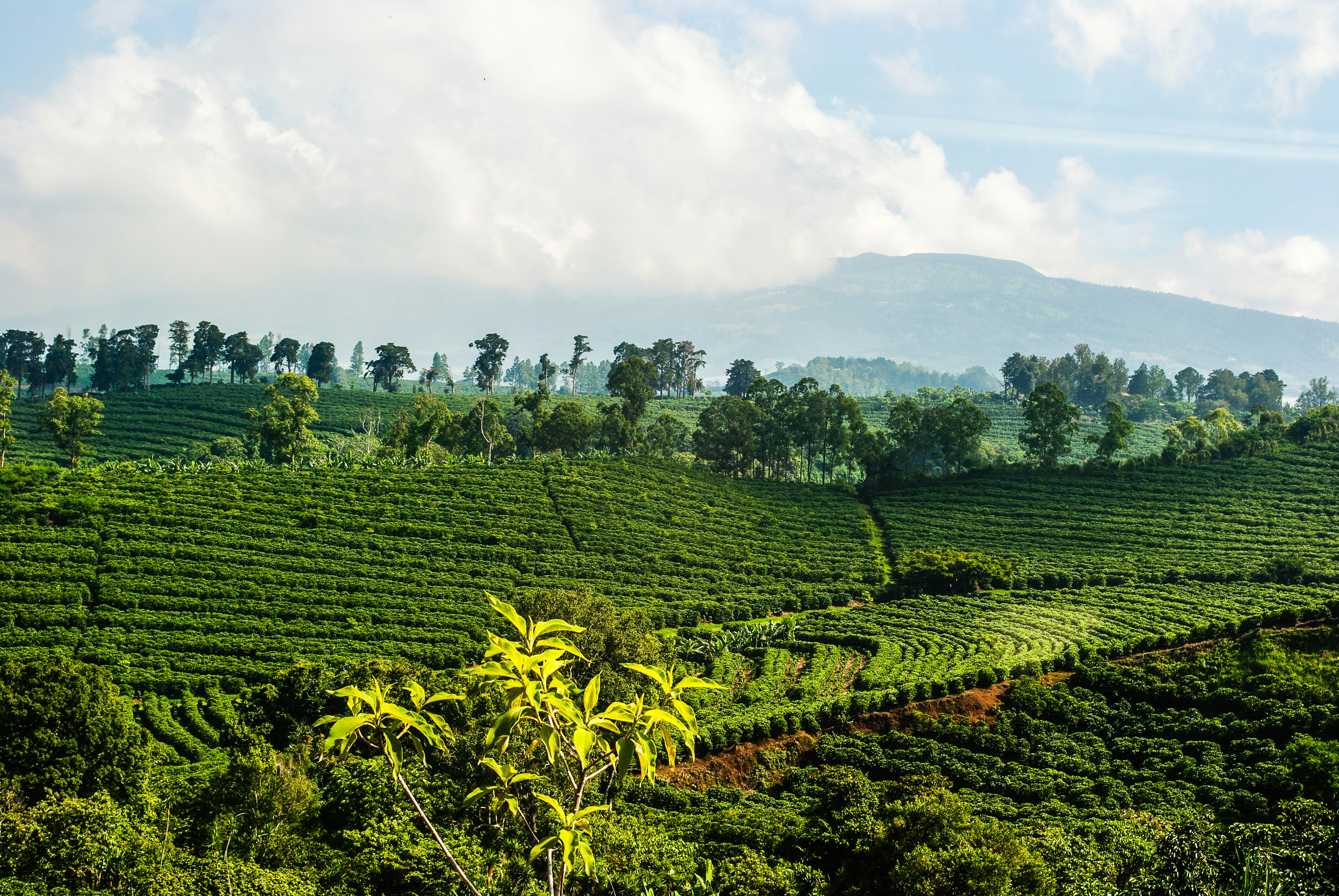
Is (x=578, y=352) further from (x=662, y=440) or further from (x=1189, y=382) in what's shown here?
(x=1189, y=382)

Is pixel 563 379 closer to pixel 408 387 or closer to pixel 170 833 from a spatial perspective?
pixel 408 387

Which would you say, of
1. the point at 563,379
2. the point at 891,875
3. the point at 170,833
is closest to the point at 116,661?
the point at 170,833

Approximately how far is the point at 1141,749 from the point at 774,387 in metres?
60.3

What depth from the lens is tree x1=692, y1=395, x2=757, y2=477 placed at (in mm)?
76938

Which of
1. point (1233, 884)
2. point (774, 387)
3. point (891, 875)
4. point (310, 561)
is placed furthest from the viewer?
point (774, 387)

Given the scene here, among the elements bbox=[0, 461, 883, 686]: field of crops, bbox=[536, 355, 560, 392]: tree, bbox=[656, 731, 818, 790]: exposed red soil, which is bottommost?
bbox=[656, 731, 818, 790]: exposed red soil

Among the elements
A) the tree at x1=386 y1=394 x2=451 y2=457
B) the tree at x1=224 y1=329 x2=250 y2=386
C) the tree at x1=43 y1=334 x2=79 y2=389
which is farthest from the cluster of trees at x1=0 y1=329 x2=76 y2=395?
the tree at x1=386 y1=394 x2=451 y2=457

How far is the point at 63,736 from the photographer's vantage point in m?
22.2

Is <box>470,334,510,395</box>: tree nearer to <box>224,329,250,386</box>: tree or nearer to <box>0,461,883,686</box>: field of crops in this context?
<box>224,329,250,386</box>: tree

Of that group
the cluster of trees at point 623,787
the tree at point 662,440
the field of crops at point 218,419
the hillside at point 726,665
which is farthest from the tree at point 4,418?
the tree at point 662,440

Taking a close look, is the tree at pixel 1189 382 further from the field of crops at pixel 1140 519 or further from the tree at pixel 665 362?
the tree at pixel 665 362

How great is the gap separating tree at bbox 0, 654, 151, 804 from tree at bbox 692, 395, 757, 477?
57.5 metres

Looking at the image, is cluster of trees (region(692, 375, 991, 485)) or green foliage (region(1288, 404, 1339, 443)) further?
cluster of trees (region(692, 375, 991, 485))

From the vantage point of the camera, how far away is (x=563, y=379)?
188 m
